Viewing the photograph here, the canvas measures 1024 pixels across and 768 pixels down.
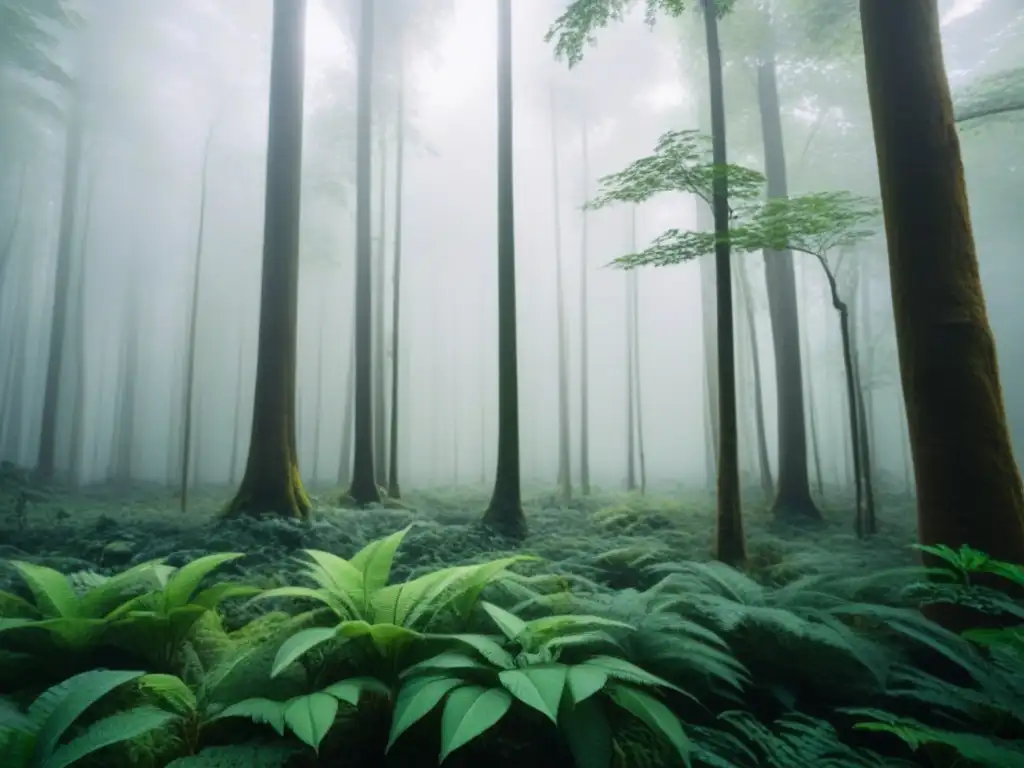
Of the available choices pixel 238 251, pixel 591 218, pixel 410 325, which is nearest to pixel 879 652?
pixel 591 218

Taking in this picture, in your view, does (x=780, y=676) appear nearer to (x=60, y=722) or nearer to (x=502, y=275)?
(x=60, y=722)

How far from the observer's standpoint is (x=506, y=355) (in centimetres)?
844

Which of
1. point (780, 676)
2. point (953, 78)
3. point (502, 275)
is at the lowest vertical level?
point (780, 676)

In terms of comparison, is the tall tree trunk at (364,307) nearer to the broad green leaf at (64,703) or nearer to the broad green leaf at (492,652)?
the broad green leaf at (64,703)

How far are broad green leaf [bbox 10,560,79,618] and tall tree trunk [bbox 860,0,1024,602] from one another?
505 cm

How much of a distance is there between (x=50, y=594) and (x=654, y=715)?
3066 mm

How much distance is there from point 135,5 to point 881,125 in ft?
75.2

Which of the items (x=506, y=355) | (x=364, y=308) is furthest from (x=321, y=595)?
(x=364, y=308)

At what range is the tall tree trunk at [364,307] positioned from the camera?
11008mm

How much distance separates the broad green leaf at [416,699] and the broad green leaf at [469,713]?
52 mm

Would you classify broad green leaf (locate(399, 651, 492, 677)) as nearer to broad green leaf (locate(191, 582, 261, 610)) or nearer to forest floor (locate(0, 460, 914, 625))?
broad green leaf (locate(191, 582, 261, 610))

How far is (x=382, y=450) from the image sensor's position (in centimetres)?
1500

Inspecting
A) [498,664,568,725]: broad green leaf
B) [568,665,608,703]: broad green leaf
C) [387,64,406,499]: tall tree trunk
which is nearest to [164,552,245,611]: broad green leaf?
[498,664,568,725]: broad green leaf

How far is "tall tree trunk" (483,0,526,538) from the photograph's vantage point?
8.34 metres
